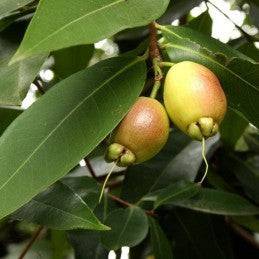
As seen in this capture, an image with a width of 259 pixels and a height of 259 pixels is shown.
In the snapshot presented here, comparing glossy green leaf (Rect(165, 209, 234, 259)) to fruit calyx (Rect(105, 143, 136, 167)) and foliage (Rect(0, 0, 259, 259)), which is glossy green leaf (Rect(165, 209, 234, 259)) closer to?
foliage (Rect(0, 0, 259, 259))

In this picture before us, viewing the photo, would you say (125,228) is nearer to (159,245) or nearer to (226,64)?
(159,245)

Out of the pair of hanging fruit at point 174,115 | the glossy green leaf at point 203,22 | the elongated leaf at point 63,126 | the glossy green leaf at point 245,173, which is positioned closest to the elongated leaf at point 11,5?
the elongated leaf at point 63,126

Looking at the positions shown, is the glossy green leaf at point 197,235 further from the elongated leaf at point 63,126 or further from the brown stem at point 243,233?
the elongated leaf at point 63,126

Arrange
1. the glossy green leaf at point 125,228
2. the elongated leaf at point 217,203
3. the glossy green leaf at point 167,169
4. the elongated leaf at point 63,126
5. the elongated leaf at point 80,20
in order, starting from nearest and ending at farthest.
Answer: the elongated leaf at point 80,20
the elongated leaf at point 63,126
the glossy green leaf at point 125,228
the elongated leaf at point 217,203
the glossy green leaf at point 167,169

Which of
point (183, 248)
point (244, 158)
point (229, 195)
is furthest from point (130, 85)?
point (244, 158)

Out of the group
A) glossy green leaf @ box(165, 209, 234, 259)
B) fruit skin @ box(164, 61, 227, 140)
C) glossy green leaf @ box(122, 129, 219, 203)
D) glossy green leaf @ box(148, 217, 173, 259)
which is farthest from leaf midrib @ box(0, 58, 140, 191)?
glossy green leaf @ box(165, 209, 234, 259)

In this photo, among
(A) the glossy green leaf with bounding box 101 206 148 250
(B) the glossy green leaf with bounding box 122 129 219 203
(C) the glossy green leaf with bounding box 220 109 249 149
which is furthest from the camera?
(C) the glossy green leaf with bounding box 220 109 249 149

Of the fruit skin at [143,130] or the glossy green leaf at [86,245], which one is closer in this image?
the fruit skin at [143,130]

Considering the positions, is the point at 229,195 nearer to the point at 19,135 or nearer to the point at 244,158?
the point at 244,158
